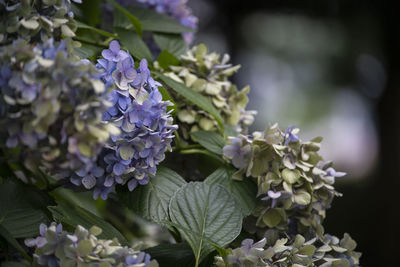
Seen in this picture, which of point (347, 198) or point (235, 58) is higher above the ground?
point (235, 58)

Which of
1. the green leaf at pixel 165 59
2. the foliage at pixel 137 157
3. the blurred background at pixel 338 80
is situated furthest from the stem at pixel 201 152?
the blurred background at pixel 338 80

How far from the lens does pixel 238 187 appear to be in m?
0.52

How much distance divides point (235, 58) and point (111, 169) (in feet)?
11.0

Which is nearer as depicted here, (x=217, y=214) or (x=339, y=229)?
(x=217, y=214)

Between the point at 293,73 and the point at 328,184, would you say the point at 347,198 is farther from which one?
the point at 293,73

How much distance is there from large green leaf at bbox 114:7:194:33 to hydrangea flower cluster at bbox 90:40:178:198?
0.22 meters

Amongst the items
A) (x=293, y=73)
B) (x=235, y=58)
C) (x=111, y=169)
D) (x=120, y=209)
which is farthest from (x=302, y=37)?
(x=111, y=169)

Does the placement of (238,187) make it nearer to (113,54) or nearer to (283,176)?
(283,176)

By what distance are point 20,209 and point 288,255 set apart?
243 millimetres

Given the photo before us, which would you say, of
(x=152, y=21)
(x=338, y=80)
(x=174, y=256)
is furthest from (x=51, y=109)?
(x=338, y=80)

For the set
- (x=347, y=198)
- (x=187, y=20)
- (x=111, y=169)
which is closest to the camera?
(x=111, y=169)

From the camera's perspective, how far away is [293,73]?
230 inches

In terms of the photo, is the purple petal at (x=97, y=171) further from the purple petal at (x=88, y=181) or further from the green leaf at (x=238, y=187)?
the green leaf at (x=238, y=187)

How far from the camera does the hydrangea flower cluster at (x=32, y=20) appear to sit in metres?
0.36
